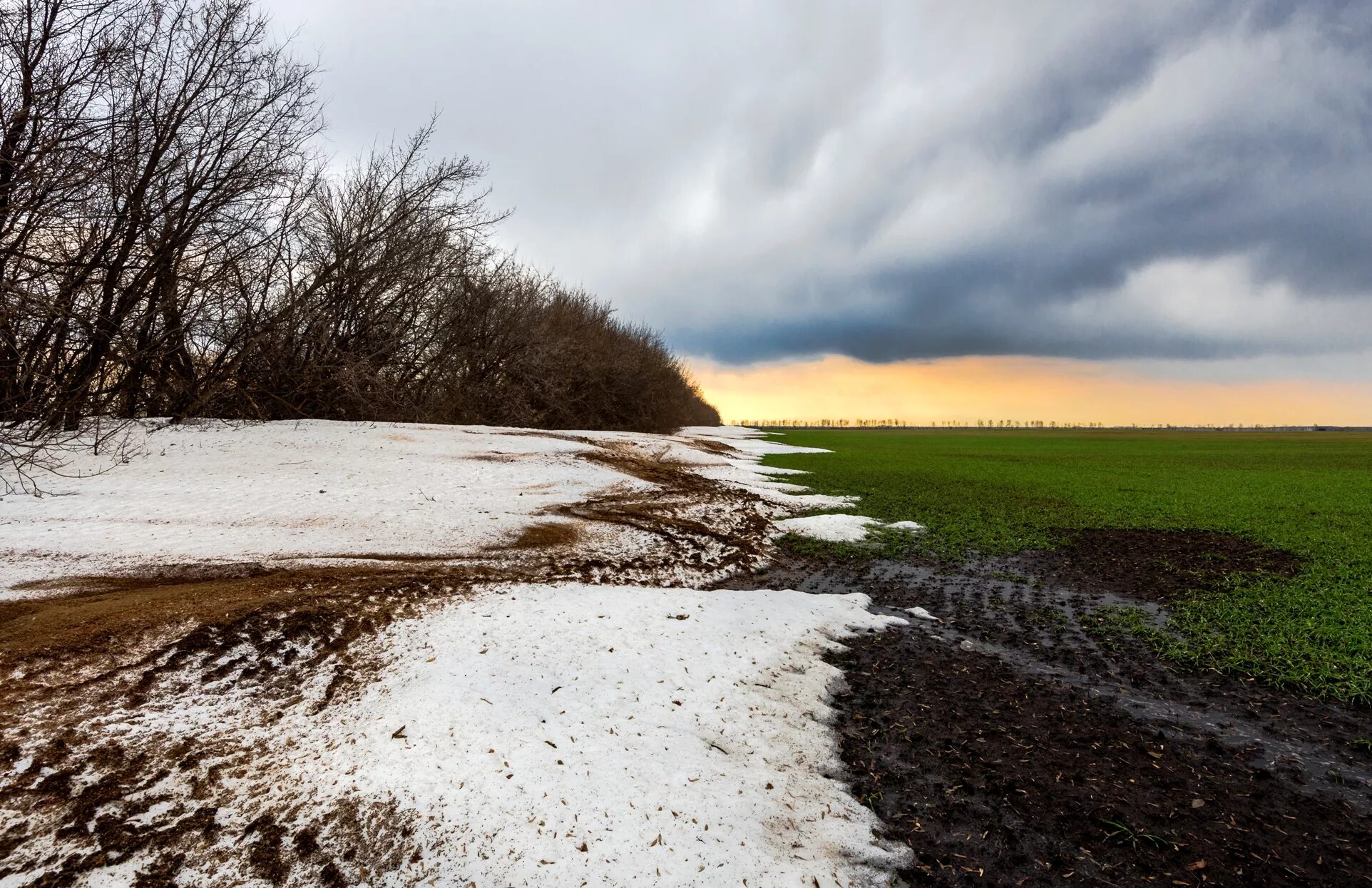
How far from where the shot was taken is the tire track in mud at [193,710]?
3484mm

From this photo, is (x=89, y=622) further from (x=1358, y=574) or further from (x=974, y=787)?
(x=1358, y=574)

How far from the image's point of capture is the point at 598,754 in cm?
457

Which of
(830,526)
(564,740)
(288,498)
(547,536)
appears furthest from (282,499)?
(830,526)

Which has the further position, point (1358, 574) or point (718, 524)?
point (718, 524)

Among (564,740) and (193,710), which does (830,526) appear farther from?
(193,710)

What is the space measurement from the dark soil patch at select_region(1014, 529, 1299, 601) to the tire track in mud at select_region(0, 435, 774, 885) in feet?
24.3

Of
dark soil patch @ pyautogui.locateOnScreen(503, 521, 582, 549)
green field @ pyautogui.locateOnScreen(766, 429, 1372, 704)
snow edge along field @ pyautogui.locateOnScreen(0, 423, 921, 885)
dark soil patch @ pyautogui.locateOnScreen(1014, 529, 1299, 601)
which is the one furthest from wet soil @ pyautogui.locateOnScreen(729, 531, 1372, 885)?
dark soil patch @ pyautogui.locateOnScreen(503, 521, 582, 549)

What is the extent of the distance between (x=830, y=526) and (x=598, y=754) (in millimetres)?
9879

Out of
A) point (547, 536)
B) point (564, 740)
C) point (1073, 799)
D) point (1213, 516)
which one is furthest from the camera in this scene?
point (1213, 516)

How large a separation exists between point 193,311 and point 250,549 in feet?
30.9

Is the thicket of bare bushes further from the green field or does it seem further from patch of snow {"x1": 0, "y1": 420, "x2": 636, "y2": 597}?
the green field

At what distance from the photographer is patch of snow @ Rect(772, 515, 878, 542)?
42.3 ft

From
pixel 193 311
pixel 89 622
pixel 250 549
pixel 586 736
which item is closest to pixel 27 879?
pixel 586 736

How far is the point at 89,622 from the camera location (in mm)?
5898
